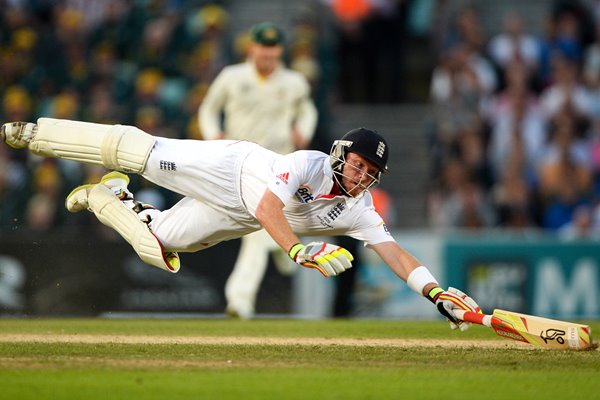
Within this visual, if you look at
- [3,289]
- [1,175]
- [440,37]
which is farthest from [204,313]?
[440,37]

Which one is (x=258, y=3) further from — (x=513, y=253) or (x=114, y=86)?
(x=513, y=253)

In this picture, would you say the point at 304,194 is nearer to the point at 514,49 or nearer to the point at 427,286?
the point at 427,286

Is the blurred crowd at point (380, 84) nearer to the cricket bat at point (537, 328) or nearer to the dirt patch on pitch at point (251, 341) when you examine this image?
the dirt patch on pitch at point (251, 341)

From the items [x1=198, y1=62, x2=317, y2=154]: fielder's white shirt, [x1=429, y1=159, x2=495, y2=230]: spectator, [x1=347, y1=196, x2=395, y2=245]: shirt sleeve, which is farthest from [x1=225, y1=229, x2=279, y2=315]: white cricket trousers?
[x1=429, y1=159, x2=495, y2=230]: spectator

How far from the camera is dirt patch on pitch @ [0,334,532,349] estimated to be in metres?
7.66

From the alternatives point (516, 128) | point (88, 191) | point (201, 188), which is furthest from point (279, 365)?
point (516, 128)

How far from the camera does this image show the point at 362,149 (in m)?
7.04

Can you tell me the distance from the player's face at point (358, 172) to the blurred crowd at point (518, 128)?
5992 mm

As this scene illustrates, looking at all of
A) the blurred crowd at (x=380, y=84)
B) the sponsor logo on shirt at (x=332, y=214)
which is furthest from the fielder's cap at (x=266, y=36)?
the sponsor logo on shirt at (x=332, y=214)

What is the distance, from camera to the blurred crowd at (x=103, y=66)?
13.2 metres

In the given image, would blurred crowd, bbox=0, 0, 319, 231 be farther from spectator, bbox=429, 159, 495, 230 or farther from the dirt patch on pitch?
the dirt patch on pitch

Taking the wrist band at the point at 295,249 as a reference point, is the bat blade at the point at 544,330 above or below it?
below

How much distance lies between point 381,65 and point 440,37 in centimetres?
89

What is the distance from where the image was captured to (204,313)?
38.6ft
